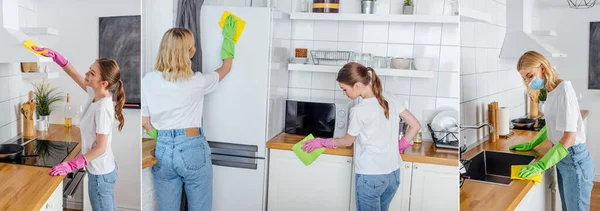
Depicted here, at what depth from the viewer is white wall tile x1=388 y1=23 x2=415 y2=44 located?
0.93 meters

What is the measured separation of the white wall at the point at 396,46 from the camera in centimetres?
94

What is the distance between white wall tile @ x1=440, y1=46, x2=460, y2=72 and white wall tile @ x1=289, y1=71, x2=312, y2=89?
0.28 meters

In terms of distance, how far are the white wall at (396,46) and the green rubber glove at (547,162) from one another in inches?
8.9

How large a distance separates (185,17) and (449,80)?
570 millimetres

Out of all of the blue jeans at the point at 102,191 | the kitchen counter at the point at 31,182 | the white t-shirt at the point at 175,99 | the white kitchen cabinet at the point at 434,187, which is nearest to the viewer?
the kitchen counter at the point at 31,182

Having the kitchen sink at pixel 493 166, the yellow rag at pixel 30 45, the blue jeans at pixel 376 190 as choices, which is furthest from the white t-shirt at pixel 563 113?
the yellow rag at pixel 30 45

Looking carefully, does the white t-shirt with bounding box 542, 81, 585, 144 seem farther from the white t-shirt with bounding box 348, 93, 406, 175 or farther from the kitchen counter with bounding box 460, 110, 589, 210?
the white t-shirt with bounding box 348, 93, 406, 175

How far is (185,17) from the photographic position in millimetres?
949

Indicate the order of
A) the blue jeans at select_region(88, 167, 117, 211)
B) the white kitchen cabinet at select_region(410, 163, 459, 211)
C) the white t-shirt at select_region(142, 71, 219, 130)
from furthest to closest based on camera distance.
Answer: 1. the white kitchen cabinet at select_region(410, 163, 459, 211)
2. the white t-shirt at select_region(142, 71, 219, 130)
3. the blue jeans at select_region(88, 167, 117, 211)

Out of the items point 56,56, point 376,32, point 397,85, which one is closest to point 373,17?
point 376,32

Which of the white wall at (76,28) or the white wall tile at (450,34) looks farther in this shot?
the white wall tile at (450,34)

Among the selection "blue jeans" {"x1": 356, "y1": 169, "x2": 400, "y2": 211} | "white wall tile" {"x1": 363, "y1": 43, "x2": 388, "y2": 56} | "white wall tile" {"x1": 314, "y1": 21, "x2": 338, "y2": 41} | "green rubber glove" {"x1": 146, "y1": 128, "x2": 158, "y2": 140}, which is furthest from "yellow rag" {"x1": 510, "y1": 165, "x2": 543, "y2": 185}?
"green rubber glove" {"x1": 146, "y1": 128, "x2": 158, "y2": 140}

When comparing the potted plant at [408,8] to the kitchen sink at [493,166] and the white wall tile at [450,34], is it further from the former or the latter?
the kitchen sink at [493,166]

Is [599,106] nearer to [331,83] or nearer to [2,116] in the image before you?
[331,83]
